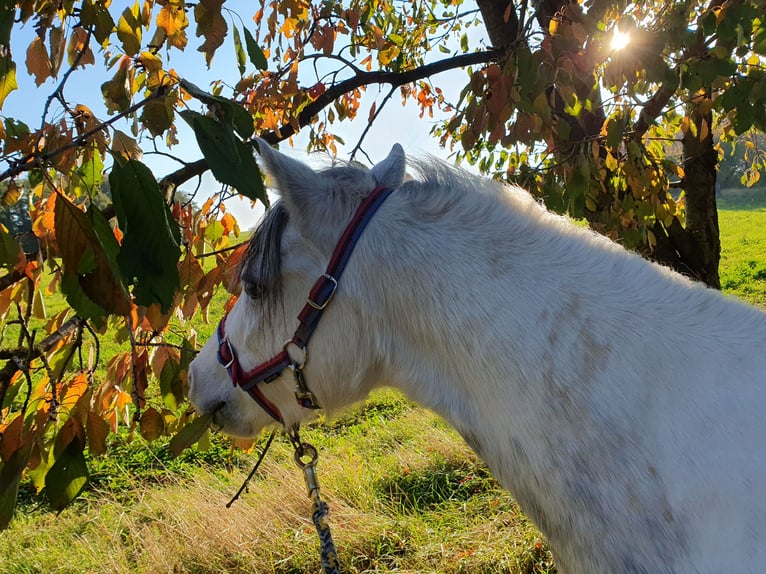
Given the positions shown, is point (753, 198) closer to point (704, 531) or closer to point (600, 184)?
point (600, 184)

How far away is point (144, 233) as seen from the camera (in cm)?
90

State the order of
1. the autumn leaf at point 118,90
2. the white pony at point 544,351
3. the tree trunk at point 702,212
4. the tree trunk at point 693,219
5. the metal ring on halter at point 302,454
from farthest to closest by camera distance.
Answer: the tree trunk at point 702,212 → the tree trunk at point 693,219 → the metal ring on halter at point 302,454 → the autumn leaf at point 118,90 → the white pony at point 544,351

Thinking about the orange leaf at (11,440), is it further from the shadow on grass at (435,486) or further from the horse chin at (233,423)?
the shadow on grass at (435,486)

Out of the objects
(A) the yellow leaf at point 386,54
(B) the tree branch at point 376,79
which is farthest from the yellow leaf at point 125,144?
(A) the yellow leaf at point 386,54

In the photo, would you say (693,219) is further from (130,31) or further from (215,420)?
(130,31)

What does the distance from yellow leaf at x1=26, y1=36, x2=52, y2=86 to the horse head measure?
2.94 ft

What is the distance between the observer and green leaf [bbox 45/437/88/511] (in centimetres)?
137

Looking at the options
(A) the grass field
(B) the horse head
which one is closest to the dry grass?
(A) the grass field

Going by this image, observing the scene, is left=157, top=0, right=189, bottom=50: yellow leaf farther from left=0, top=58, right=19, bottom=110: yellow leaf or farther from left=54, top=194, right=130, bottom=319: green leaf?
left=54, top=194, right=130, bottom=319: green leaf

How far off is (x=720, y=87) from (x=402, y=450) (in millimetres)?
3730

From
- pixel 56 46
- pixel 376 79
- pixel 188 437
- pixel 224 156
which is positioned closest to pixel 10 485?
pixel 188 437

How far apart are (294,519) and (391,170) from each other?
10.0 ft

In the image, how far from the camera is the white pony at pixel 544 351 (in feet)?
3.64

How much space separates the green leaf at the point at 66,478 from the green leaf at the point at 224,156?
3.08 feet
